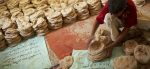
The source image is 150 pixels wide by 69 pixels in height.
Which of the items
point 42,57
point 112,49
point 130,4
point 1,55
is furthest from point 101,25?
point 1,55

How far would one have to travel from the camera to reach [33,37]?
18.1 ft

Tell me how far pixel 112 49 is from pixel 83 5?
4.37 ft

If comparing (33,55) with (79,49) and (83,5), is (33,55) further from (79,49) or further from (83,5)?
(83,5)

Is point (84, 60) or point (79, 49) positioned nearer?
point (84, 60)

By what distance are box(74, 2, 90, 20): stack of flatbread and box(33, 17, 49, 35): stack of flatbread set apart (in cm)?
73

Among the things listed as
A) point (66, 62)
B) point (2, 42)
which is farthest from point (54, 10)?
point (66, 62)

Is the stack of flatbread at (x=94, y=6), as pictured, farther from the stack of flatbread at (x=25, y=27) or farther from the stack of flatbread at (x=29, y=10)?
the stack of flatbread at (x=25, y=27)

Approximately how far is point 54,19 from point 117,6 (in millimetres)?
1748

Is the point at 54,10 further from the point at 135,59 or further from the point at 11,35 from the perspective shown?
the point at 135,59

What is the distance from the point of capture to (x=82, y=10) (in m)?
5.53

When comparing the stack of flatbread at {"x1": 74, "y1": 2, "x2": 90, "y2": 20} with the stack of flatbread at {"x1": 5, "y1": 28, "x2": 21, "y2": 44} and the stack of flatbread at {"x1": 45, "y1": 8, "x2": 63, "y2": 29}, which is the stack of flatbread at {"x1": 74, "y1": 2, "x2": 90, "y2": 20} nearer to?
the stack of flatbread at {"x1": 45, "y1": 8, "x2": 63, "y2": 29}

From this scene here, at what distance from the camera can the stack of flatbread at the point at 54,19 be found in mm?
5416

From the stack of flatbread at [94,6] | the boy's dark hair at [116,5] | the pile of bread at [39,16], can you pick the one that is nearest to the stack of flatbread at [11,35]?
the pile of bread at [39,16]

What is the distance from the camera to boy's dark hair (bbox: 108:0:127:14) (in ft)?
13.2
